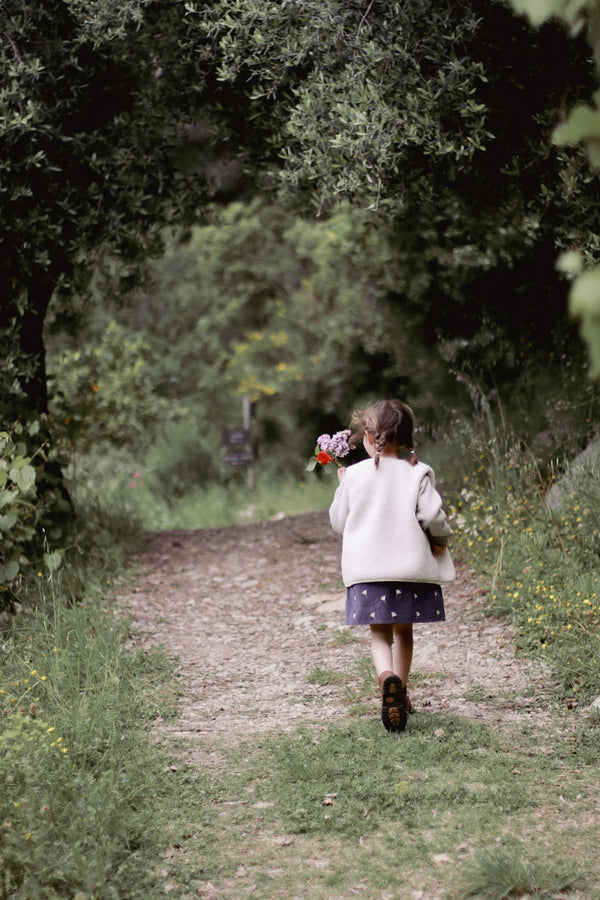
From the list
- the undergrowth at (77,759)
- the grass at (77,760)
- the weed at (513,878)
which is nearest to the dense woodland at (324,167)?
the undergrowth at (77,759)

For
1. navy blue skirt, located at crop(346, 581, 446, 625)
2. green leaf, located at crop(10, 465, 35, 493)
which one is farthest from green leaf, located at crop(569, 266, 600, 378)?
green leaf, located at crop(10, 465, 35, 493)

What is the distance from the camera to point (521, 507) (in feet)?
20.2

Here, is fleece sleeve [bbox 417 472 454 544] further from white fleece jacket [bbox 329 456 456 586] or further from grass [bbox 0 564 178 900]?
grass [bbox 0 564 178 900]

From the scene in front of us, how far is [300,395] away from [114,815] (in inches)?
450

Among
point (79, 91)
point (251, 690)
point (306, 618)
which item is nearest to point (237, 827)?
point (251, 690)

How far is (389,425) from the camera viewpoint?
4.23m

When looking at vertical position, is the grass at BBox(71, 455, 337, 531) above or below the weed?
above

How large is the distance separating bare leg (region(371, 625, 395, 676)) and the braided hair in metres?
0.74

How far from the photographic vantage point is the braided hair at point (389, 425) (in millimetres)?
4230

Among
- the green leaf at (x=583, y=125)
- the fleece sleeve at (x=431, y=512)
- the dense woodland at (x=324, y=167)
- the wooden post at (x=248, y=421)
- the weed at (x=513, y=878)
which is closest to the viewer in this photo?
the green leaf at (x=583, y=125)

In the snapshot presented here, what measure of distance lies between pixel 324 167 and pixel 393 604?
2845mm

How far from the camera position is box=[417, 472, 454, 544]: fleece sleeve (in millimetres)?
4154

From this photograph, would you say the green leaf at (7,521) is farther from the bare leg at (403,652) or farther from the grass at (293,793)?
the bare leg at (403,652)

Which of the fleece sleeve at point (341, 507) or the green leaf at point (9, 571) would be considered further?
the green leaf at point (9, 571)
